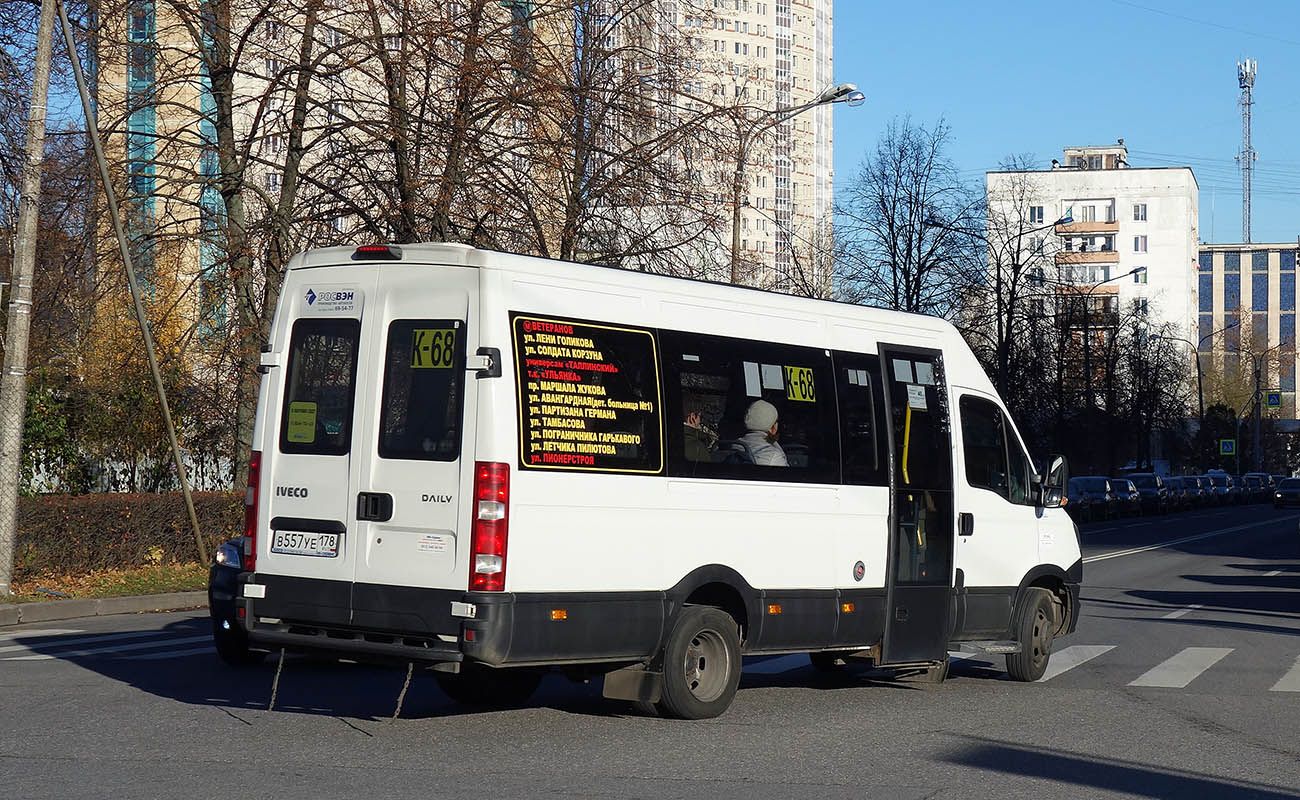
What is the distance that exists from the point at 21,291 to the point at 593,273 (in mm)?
10811

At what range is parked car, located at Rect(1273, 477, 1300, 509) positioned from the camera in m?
73.9

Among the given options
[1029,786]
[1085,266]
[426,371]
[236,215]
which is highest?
[1085,266]

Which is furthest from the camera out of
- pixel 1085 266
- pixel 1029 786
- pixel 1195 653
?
pixel 1085 266

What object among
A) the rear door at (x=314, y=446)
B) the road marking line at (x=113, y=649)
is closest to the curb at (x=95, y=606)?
the road marking line at (x=113, y=649)

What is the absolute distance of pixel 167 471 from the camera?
26562mm

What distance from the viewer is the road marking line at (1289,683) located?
39.7 ft

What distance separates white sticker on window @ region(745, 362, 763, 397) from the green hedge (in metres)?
12.0

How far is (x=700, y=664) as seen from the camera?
9.89 m

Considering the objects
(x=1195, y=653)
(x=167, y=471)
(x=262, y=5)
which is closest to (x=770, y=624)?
(x=1195, y=653)

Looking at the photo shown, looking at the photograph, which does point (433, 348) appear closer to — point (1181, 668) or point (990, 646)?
point (990, 646)

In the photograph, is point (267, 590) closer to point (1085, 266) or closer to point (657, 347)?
point (657, 347)

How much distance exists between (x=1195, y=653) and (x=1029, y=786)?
303 inches

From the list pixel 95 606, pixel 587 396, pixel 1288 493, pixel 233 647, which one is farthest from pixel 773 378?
pixel 1288 493

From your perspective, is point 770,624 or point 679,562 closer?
point 679,562
